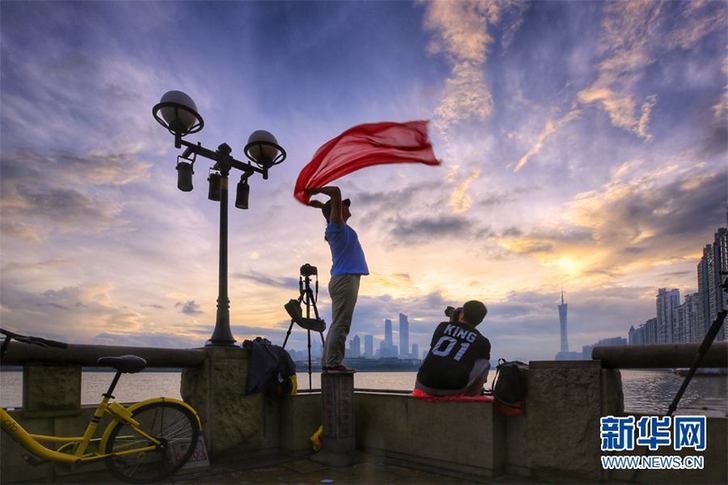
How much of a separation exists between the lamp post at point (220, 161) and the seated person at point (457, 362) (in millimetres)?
2420

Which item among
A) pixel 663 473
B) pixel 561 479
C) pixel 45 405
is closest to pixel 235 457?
pixel 45 405

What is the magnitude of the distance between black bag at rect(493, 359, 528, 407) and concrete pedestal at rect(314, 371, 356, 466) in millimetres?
1657

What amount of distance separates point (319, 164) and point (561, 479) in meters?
4.00

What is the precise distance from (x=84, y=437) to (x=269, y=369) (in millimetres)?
2005

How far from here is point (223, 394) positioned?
17.9 feet

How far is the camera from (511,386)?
4445 mm

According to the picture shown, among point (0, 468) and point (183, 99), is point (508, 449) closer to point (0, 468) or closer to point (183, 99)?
point (0, 468)

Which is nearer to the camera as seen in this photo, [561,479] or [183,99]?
[561,479]

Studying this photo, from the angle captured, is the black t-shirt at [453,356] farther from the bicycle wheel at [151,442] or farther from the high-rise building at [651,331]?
the high-rise building at [651,331]

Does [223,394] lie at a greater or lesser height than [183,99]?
lesser

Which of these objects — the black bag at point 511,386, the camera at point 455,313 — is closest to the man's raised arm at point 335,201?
the camera at point 455,313

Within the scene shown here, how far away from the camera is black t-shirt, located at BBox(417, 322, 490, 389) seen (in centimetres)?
484

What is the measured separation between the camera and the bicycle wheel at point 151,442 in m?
4.44

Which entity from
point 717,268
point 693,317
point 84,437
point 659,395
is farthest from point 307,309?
point 693,317
